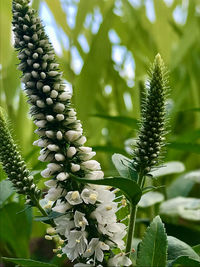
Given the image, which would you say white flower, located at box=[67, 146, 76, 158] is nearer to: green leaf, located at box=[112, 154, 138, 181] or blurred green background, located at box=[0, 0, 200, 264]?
green leaf, located at box=[112, 154, 138, 181]

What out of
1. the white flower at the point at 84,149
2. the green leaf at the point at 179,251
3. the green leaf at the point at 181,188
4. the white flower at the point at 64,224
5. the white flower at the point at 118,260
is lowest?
the green leaf at the point at 181,188

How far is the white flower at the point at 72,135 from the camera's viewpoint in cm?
54

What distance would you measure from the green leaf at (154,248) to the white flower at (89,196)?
89 mm

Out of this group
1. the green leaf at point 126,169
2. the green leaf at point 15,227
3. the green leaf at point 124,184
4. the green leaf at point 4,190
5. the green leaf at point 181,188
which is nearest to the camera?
the green leaf at point 124,184

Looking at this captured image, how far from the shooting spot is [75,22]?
172 cm

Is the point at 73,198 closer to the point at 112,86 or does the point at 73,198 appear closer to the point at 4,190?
the point at 4,190

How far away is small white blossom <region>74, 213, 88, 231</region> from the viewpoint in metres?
0.52

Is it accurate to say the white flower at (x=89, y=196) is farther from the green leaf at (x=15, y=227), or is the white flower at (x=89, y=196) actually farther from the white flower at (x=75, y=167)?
the green leaf at (x=15, y=227)

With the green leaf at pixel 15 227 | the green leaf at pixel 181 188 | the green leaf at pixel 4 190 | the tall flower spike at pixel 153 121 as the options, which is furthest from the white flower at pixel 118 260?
the green leaf at pixel 181 188

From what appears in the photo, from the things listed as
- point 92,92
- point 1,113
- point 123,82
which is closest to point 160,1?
point 123,82

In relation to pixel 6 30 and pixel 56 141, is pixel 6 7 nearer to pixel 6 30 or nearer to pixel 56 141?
pixel 6 30

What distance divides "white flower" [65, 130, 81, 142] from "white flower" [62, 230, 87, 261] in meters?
0.11

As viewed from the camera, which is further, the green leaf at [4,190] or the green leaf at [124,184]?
the green leaf at [4,190]

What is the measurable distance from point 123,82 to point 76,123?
1527mm
